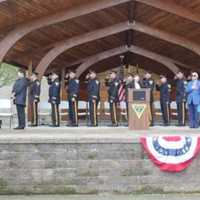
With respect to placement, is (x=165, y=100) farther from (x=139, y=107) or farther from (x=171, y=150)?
(x=171, y=150)

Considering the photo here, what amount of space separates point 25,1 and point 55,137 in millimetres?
4536

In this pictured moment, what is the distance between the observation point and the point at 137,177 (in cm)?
930

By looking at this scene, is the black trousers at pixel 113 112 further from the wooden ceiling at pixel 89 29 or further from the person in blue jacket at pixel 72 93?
the wooden ceiling at pixel 89 29

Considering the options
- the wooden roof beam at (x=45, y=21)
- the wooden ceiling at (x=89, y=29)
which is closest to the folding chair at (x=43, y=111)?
the wooden ceiling at (x=89, y=29)

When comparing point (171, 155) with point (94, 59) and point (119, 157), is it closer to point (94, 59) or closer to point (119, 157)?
point (119, 157)

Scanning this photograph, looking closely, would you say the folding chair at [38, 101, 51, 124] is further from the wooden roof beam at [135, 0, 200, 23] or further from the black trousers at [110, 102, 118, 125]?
the wooden roof beam at [135, 0, 200, 23]

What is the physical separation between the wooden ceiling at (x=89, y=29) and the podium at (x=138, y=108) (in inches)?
123

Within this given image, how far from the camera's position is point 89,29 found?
16.6 meters


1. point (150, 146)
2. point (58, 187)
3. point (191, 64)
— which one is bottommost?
point (58, 187)

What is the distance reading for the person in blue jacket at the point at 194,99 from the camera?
12672mm

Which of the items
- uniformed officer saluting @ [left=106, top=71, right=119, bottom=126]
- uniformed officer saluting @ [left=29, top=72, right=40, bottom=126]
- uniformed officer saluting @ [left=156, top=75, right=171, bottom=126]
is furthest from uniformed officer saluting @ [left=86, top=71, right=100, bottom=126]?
uniformed officer saluting @ [left=156, top=75, right=171, bottom=126]

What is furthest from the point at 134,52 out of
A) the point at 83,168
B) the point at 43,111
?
the point at 83,168

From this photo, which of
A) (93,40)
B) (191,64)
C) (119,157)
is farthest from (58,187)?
(191,64)

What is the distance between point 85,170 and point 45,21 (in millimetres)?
6294
